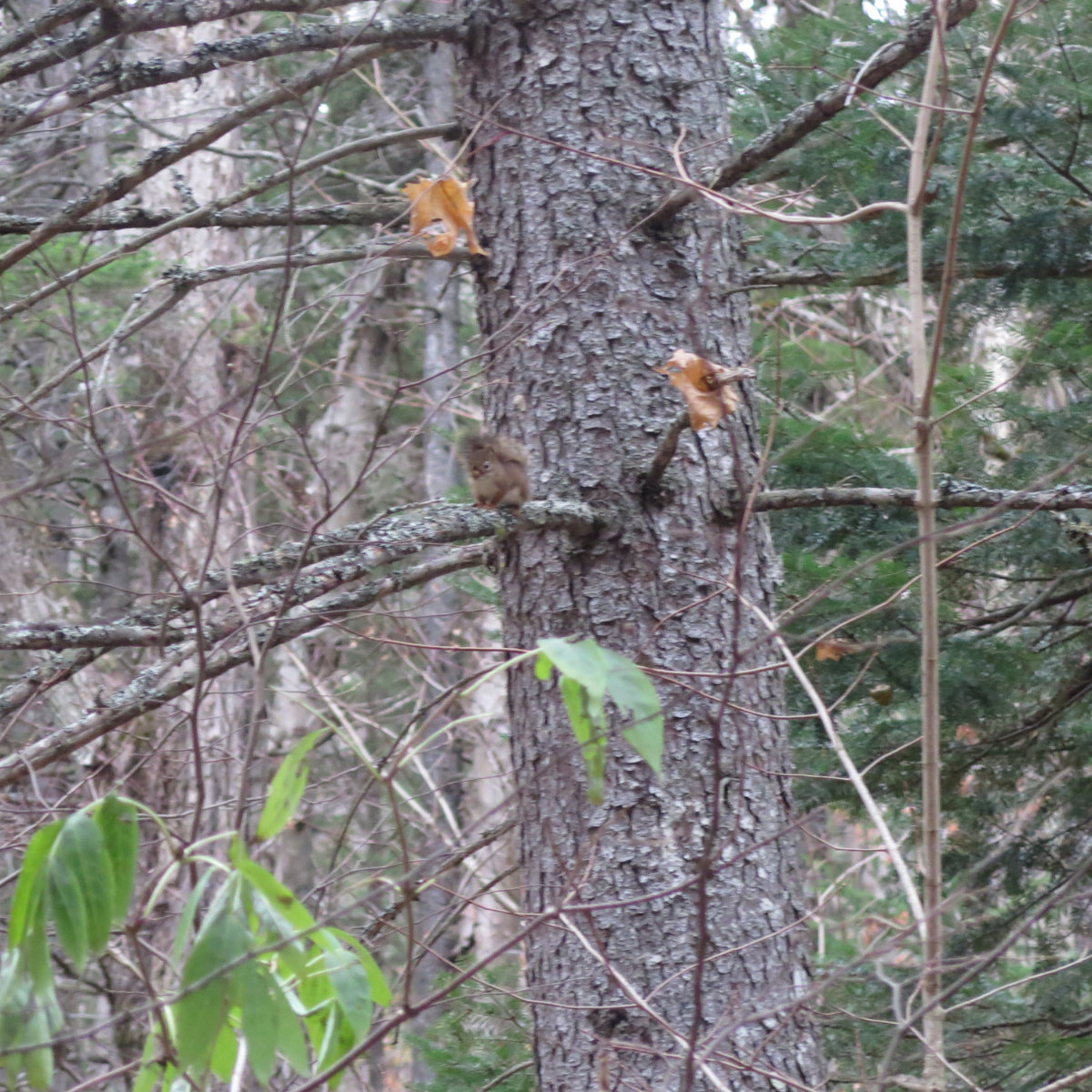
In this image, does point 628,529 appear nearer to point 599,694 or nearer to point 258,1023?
point 599,694

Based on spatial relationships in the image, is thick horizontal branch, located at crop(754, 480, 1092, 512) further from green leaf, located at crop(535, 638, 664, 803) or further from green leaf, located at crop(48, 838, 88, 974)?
green leaf, located at crop(48, 838, 88, 974)

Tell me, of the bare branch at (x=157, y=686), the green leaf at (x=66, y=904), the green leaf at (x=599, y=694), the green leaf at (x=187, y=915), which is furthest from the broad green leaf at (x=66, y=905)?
the bare branch at (x=157, y=686)

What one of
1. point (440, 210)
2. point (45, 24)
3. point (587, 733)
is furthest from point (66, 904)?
point (45, 24)

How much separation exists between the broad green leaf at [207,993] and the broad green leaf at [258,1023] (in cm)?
3

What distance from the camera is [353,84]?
34.9 feet

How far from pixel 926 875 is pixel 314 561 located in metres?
1.63

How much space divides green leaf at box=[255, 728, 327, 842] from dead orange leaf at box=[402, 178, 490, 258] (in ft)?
5.93

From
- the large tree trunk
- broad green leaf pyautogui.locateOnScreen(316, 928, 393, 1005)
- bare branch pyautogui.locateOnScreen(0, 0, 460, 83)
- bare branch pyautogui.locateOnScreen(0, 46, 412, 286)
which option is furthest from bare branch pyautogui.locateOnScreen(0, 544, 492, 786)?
bare branch pyautogui.locateOnScreen(0, 0, 460, 83)

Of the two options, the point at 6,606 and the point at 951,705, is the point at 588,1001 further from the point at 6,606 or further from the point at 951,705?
the point at 6,606

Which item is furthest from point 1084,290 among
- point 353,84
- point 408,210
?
point 353,84

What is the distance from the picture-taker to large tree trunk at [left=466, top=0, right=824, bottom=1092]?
3.00 metres

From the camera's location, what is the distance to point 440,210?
309 centimetres

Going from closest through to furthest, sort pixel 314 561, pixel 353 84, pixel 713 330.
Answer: pixel 314 561 < pixel 713 330 < pixel 353 84

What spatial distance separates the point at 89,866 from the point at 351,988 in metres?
0.36
